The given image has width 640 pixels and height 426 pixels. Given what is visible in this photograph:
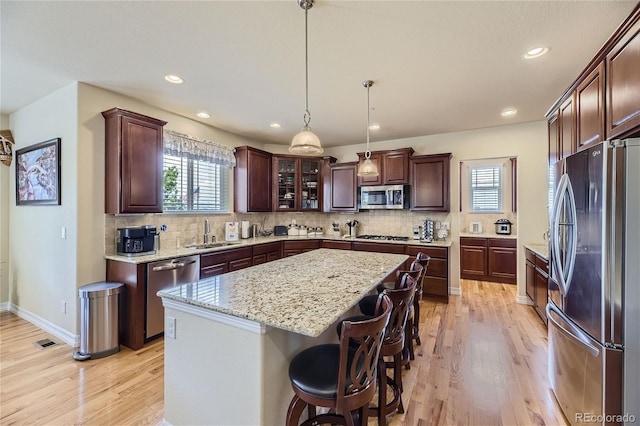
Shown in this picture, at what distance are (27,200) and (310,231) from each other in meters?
4.19

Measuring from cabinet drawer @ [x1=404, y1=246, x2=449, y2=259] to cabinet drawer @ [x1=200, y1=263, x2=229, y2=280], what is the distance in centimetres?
276

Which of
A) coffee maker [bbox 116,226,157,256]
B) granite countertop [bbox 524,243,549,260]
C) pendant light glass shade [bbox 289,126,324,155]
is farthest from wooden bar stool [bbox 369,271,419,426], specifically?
coffee maker [bbox 116,226,157,256]

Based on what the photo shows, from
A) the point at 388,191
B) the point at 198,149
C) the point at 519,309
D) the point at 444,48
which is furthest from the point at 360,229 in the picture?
the point at 444,48

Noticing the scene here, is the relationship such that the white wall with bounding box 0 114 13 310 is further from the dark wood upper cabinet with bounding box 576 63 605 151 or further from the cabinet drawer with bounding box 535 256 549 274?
the cabinet drawer with bounding box 535 256 549 274

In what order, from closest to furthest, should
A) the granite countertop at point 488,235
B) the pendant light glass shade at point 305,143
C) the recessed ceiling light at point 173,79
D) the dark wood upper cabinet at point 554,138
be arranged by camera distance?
the pendant light glass shade at point 305,143, the dark wood upper cabinet at point 554,138, the recessed ceiling light at point 173,79, the granite countertop at point 488,235

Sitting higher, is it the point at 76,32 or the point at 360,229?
the point at 76,32

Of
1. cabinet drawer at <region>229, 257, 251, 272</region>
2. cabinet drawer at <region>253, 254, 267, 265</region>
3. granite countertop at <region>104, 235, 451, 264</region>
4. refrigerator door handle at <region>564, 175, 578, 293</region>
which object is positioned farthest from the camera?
cabinet drawer at <region>253, 254, 267, 265</region>

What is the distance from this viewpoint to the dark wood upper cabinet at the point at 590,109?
1858 mm

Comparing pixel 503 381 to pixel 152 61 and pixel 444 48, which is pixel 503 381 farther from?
pixel 152 61

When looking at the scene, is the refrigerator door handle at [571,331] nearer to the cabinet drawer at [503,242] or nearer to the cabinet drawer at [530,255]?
the cabinet drawer at [530,255]

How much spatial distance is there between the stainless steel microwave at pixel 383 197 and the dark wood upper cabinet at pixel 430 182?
16 centimetres

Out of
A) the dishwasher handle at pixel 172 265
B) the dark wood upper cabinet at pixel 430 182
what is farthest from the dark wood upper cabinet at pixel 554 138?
the dishwasher handle at pixel 172 265

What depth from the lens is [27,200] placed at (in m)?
3.52

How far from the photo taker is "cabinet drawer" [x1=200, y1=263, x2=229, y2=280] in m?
3.46
